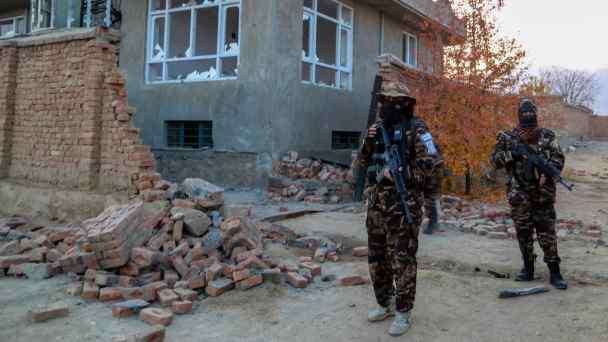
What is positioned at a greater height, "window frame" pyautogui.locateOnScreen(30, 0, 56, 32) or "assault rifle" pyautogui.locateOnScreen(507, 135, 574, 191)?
"window frame" pyautogui.locateOnScreen(30, 0, 56, 32)

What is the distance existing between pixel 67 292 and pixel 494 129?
806 centimetres

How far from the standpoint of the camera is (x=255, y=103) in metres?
10.9

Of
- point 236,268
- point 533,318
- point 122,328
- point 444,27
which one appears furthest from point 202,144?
point 533,318

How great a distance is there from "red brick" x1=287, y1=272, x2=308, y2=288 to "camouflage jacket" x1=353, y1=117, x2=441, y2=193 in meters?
1.45

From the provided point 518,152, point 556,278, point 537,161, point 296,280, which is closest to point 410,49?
point 518,152

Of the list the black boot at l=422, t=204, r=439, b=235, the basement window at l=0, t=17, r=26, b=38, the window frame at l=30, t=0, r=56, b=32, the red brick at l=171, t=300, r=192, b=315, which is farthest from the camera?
the basement window at l=0, t=17, r=26, b=38

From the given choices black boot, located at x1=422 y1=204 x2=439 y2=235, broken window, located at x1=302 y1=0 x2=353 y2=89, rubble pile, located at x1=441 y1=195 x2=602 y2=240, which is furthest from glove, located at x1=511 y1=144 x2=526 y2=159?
broken window, located at x1=302 y1=0 x2=353 y2=89

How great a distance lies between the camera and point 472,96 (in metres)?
9.67

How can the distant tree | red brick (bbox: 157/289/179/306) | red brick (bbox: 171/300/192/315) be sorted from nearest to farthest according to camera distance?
red brick (bbox: 171/300/192/315)
red brick (bbox: 157/289/179/306)
the distant tree

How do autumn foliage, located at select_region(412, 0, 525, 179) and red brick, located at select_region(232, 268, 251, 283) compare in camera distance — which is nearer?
red brick, located at select_region(232, 268, 251, 283)

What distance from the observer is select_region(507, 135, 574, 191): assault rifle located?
437cm

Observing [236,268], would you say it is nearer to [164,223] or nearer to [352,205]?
[164,223]

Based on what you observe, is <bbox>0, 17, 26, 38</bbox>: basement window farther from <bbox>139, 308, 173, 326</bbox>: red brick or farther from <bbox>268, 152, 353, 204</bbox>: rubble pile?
<bbox>139, 308, 173, 326</bbox>: red brick

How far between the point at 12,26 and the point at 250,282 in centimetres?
1921
